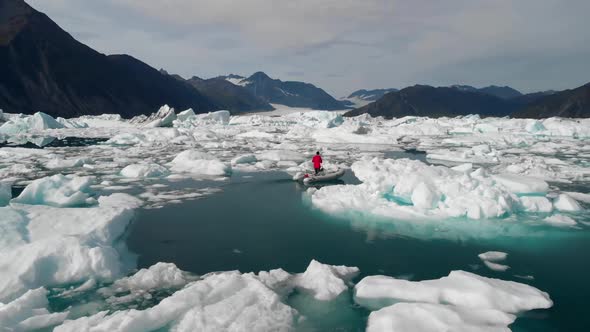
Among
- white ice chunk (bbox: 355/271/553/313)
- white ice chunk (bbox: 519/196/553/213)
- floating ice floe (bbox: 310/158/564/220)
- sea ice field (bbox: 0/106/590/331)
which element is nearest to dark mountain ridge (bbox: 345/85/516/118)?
floating ice floe (bbox: 310/158/564/220)

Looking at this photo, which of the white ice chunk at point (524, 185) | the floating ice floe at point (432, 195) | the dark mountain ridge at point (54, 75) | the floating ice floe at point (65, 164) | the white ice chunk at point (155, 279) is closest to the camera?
the white ice chunk at point (155, 279)

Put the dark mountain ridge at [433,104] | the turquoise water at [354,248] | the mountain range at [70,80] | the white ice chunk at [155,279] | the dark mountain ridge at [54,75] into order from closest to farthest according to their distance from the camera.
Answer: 1. the turquoise water at [354,248]
2. the white ice chunk at [155,279]
3. the dark mountain ridge at [54,75]
4. the mountain range at [70,80]
5. the dark mountain ridge at [433,104]

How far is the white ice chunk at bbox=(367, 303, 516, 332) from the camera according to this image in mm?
4684

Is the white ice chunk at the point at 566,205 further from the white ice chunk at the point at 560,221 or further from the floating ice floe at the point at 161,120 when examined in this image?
the floating ice floe at the point at 161,120

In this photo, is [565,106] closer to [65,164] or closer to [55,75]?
[65,164]

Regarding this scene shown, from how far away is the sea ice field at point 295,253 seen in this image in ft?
16.9

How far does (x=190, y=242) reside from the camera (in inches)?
350

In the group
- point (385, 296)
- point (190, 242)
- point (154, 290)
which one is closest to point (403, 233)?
point (385, 296)

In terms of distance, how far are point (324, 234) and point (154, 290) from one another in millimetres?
4681

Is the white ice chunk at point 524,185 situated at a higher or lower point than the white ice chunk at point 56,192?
higher

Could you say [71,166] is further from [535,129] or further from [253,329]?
[535,129]

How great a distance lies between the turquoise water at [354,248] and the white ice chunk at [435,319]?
33 cm

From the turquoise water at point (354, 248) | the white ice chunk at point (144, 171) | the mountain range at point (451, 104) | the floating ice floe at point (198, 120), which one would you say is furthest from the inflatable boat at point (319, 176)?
the mountain range at point (451, 104)

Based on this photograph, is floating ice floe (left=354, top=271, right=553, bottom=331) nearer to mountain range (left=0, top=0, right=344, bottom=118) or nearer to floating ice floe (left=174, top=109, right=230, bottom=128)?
floating ice floe (left=174, top=109, right=230, bottom=128)
